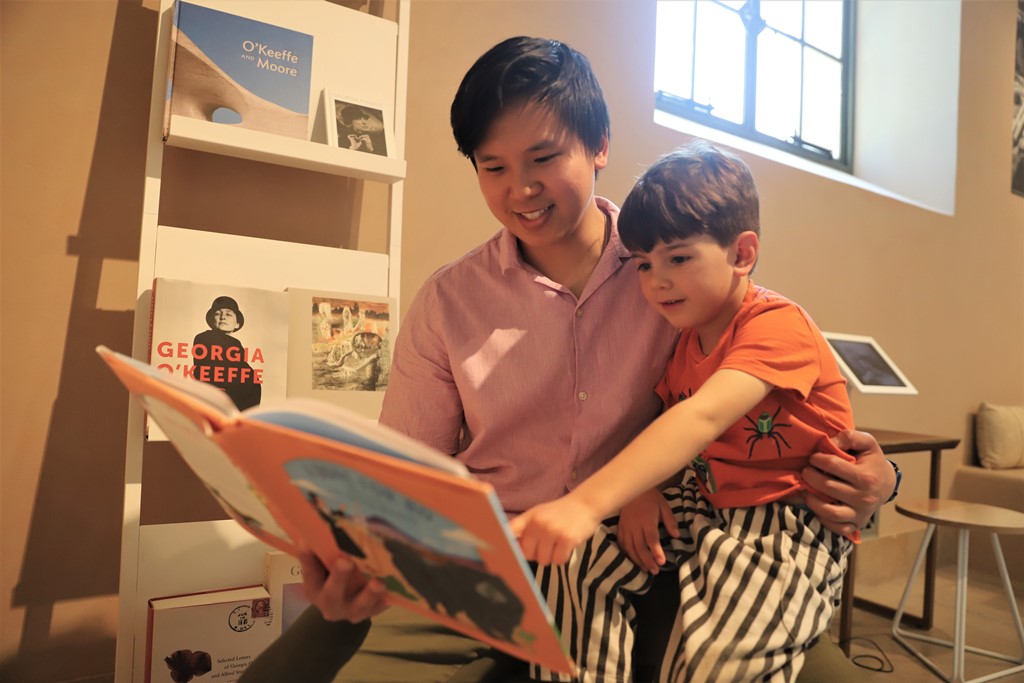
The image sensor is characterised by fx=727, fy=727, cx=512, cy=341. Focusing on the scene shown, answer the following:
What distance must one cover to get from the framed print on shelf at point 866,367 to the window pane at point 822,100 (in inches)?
63.9

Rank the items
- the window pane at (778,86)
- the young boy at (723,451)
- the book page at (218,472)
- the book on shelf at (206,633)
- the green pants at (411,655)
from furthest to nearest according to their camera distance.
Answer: the window pane at (778,86)
the book on shelf at (206,633)
the green pants at (411,655)
the young boy at (723,451)
the book page at (218,472)

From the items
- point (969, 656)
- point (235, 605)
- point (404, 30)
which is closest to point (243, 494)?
point (235, 605)

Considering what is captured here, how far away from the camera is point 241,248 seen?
158cm

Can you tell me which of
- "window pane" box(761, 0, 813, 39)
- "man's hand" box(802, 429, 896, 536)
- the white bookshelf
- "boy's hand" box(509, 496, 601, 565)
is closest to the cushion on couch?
"window pane" box(761, 0, 813, 39)

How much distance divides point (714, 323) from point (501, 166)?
1.28ft

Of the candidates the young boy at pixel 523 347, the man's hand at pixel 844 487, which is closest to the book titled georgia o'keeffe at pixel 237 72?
the young boy at pixel 523 347

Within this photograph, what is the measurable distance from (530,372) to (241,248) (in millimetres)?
797

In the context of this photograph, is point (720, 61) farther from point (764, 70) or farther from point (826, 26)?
point (826, 26)

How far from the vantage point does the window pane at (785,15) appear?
375 cm

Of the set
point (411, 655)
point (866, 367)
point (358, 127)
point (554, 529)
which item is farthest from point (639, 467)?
point (866, 367)

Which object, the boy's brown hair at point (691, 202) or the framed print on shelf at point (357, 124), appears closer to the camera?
the boy's brown hair at point (691, 202)

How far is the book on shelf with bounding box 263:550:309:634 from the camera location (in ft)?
4.99

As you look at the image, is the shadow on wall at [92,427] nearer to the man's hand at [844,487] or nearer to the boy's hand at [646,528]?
the boy's hand at [646,528]

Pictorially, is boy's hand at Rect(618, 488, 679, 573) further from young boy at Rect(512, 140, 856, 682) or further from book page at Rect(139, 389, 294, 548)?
book page at Rect(139, 389, 294, 548)
